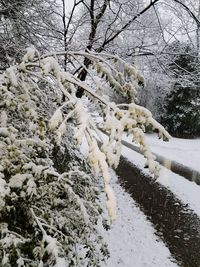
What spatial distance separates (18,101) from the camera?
2.62 metres

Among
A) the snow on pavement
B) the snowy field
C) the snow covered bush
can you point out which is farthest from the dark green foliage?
the snow covered bush

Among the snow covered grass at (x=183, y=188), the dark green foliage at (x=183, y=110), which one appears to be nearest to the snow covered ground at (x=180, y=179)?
the snow covered grass at (x=183, y=188)

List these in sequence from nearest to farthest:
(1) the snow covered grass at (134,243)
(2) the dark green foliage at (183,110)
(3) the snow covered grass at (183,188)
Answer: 1. (1) the snow covered grass at (134,243)
2. (3) the snow covered grass at (183,188)
3. (2) the dark green foliage at (183,110)

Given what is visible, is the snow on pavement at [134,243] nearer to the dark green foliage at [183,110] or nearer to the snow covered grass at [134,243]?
the snow covered grass at [134,243]

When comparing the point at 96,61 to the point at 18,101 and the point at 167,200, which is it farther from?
the point at 167,200

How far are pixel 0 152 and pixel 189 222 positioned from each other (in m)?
7.27

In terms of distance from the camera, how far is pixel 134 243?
7578 mm

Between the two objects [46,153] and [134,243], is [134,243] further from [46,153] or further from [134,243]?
[46,153]

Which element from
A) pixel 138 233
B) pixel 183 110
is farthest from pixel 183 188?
pixel 183 110

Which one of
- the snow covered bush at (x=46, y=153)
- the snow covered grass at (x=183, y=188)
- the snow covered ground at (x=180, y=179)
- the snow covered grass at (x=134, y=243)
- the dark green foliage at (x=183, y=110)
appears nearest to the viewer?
the snow covered bush at (x=46, y=153)

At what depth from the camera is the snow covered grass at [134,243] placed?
21.9ft

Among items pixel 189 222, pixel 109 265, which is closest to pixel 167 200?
pixel 189 222

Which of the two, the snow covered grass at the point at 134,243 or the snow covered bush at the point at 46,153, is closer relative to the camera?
the snow covered bush at the point at 46,153

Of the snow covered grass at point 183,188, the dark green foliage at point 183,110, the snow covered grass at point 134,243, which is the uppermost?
the dark green foliage at point 183,110
